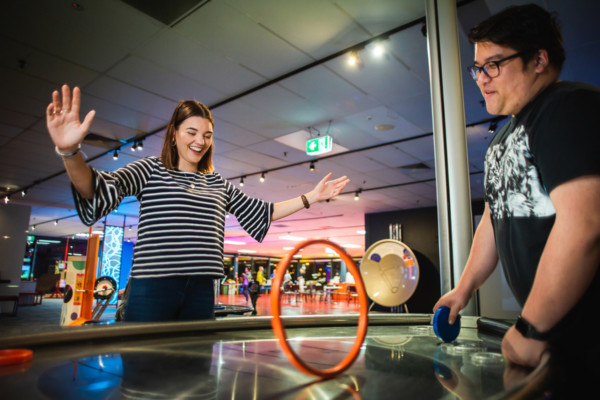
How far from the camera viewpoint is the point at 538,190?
2.85 feet

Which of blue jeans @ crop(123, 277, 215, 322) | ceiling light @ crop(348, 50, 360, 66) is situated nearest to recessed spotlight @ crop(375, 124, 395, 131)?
ceiling light @ crop(348, 50, 360, 66)

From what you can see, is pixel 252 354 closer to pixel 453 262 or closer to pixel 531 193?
pixel 531 193

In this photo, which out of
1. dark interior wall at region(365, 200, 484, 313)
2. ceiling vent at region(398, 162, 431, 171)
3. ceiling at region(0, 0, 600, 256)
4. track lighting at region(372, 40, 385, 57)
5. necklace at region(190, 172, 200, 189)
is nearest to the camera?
necklace at region(190, 172, 200, 189)

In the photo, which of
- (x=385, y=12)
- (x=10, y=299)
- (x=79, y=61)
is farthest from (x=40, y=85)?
(x=10, y=299)

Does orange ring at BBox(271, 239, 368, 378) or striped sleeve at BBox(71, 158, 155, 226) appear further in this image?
striped sleeve at BBox(71, 158, 155, 226)

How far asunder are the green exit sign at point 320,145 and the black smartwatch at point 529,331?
15.3 feet

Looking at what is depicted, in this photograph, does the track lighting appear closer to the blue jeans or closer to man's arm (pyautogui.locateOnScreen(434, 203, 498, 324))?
man's arm (pyautogui.locateOnScreen(434, 203, 498, 324))

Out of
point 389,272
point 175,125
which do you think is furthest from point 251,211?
point 389,272

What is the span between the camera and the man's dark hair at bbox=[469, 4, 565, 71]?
3.13 ft

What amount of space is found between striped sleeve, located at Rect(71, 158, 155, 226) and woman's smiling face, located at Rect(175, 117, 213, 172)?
0.61 ft

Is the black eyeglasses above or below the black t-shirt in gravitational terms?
above

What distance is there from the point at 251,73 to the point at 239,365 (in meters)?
3.83

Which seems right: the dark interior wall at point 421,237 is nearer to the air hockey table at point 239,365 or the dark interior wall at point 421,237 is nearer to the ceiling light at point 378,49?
the ceiling light at point 378,49

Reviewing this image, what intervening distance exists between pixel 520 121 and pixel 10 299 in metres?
12.0
